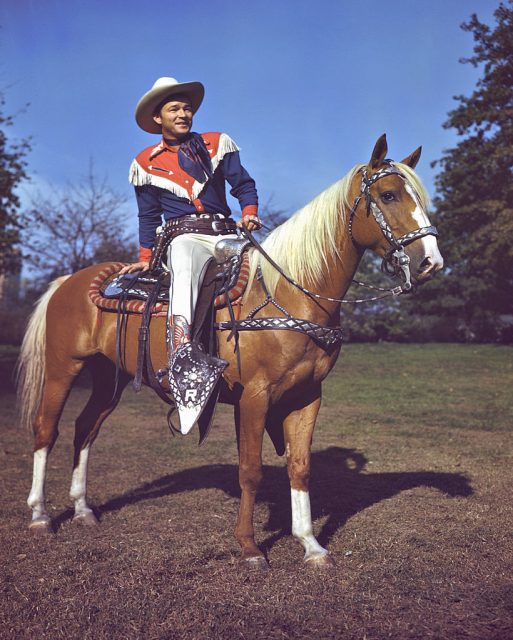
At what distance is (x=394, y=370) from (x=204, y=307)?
14605 mm

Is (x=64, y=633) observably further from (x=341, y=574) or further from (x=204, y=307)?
(x=204, y=307)

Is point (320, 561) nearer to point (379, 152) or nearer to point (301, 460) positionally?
point (301, 460)

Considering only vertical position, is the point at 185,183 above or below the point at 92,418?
above

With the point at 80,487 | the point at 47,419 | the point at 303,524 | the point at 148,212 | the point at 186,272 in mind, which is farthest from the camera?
the point at 80,487

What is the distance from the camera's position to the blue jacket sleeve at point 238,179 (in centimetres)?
421

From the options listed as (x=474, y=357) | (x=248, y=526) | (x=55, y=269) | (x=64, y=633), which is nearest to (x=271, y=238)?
(x=248, y=526)

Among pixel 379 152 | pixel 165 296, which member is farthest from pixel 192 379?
pixel 379 152

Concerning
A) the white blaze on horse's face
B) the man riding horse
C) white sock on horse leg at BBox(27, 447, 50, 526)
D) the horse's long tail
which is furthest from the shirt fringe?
white sock on horse leg at BBox(27, 447, 50, 526)

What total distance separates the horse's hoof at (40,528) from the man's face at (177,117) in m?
3.24

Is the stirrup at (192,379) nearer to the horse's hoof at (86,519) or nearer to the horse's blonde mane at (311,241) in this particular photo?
the horse's blonde mane at (311,241)

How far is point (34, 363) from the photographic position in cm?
539

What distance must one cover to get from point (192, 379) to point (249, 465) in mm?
736

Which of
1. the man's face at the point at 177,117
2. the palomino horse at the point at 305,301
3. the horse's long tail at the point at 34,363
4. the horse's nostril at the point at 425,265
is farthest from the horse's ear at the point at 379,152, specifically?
the horse's long tail at the point at 34,363

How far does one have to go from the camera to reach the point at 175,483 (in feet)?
20.7
